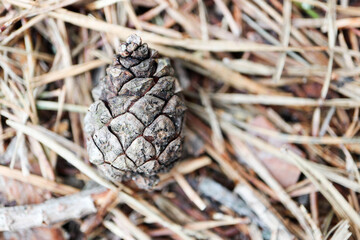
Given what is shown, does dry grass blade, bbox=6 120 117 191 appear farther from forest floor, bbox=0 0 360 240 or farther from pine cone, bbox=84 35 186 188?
pine cone, bbox=84 35 186 188

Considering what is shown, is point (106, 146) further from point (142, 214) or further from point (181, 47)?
point (181, 47)

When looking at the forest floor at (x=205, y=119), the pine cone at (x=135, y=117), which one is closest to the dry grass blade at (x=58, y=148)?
the forest floor at (x=205, y=119)

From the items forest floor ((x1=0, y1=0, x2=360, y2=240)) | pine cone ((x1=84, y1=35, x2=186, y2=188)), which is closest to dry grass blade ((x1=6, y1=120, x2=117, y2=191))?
forest floor ((x1=0, y1=0, x2=360, y2=240))

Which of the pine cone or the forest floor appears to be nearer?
the pine cone

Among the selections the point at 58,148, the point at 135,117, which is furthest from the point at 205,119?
the point at 58,148

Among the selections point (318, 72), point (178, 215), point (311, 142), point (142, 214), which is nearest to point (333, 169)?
point (311, 142)

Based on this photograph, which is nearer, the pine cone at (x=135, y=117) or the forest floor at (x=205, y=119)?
the pine cone at (x=135, y=117)

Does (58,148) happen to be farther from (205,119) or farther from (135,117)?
(205,119)

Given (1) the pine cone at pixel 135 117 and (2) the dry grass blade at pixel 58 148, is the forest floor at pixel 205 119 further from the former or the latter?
(1) the pine cone at pixel 135 117
